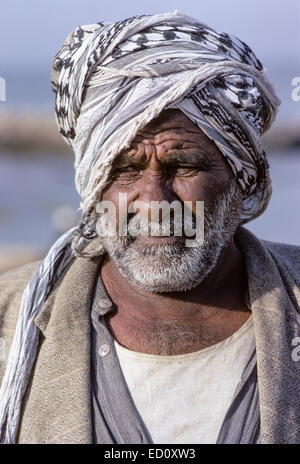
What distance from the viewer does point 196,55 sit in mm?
2627

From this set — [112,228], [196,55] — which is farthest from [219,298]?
[196,55]

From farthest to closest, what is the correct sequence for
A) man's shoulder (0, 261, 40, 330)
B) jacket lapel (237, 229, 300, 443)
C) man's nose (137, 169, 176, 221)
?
man's shoulder (0, 261, 40, 330), man's nose (137, 169, 176, 221), jacket lapel (237, 229, 300, 443)

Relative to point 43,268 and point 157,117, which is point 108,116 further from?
point 43,268

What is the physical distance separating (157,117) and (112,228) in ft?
1.31

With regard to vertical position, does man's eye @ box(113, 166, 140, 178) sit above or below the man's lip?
above

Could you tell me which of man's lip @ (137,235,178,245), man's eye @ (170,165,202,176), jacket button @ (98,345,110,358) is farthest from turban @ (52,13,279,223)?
jacket button @ (98,345,110,358)

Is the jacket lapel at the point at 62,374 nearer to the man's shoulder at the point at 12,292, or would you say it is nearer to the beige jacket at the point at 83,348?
the beige jacket at the point at 83,348

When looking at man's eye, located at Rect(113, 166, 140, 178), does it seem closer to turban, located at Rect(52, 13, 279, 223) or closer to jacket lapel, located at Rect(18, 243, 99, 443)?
turban, located at Rect(52, 13, 279, 223)

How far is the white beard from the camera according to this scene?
8.52ft

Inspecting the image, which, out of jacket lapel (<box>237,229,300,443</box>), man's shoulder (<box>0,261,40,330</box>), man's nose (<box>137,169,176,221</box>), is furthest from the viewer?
man's shoulder (<box>0,261,40,330</box>)

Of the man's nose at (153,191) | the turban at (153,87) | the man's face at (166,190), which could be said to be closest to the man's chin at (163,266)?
the man's face at (166,190)

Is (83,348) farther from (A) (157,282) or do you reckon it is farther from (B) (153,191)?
(B) (153,191)

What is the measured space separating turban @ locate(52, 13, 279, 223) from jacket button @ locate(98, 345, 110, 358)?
0.50m

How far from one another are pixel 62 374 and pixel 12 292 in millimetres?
450
